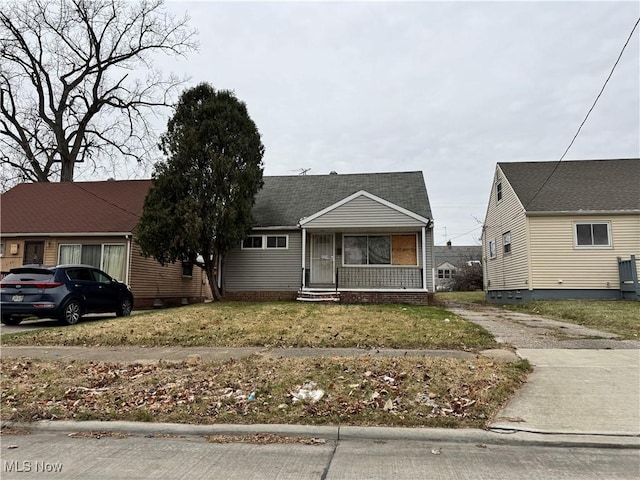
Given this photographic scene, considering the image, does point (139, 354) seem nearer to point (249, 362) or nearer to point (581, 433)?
point (249, 362)

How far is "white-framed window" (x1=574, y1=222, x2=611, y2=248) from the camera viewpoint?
1662 cm

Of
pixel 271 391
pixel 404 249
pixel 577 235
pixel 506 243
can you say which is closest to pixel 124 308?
pixel 271 391

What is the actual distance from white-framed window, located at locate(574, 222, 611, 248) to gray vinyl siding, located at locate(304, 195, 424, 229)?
21.0 ft

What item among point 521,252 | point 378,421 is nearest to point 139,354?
point 378,421

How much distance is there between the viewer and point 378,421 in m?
4.61

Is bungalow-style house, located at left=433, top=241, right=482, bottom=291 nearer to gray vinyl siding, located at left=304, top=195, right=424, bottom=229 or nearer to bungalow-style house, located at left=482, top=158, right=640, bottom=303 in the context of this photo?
bungalow-style house, located at left=482, top=158, right=640, bottom=303

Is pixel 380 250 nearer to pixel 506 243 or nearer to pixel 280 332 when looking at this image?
pixel 506 243

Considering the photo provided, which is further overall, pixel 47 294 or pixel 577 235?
pixel 577 235

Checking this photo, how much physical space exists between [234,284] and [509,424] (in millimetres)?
14426

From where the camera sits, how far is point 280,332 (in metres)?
9.19

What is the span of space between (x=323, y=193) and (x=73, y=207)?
35.8ft

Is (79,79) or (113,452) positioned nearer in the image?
(113,452)

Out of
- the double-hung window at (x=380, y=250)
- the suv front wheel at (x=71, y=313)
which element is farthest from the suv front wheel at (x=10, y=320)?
the double-hung window at (x=380, y=250)

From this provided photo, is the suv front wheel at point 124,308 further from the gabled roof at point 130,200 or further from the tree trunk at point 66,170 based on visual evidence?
the tree trunk at point 66,170
